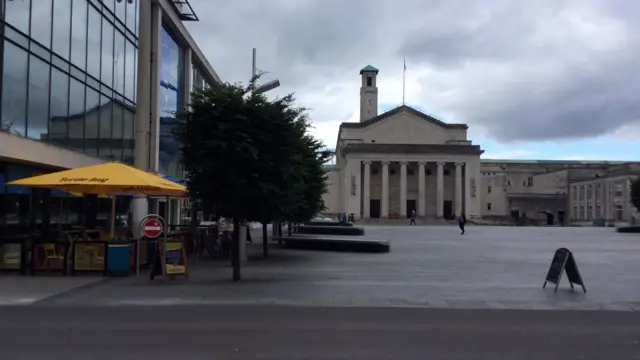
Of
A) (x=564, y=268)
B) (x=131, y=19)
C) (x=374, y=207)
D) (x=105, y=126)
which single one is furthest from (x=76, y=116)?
(x=374, y=207)

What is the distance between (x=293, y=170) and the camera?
607 inches

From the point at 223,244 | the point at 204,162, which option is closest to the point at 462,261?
the point at 223,244

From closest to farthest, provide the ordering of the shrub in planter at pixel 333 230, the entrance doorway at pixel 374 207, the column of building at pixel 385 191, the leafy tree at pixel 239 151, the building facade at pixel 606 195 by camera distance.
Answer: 1. the leafy tree at pixel 239 151
2. the shrub in planter at pixel 333 230
3. the building facade at pixel 606 195
4. the column of building at pixel 385 191
5. the entrance doorway at pixel 374 207

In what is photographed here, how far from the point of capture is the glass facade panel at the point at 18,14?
17188 millimetres

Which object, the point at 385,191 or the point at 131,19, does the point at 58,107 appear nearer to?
the point at 131,19

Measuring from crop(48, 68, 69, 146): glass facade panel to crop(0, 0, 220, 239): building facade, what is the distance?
34 mm

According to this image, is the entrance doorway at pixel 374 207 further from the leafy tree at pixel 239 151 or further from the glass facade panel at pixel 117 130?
the leafy tree at pixel 239 151

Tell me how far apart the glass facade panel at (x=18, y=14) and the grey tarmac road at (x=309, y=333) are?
9.87 m

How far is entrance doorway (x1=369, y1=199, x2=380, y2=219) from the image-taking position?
10556 cm

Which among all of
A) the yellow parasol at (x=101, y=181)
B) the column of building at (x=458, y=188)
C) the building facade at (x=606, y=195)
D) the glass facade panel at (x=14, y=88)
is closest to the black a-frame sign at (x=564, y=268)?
the yellow parasol at (x=101, y=181)

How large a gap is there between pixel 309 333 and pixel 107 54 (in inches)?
778

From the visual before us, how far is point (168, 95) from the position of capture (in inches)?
1257

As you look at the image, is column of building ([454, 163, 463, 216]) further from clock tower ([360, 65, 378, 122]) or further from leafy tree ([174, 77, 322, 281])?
leafy tree ([174, 77, 322, 281])

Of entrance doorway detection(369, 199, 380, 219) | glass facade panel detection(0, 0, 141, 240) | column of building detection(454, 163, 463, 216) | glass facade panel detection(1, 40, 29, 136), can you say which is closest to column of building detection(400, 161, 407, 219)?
entrance doorway detection(369, 199, 380, 219)
